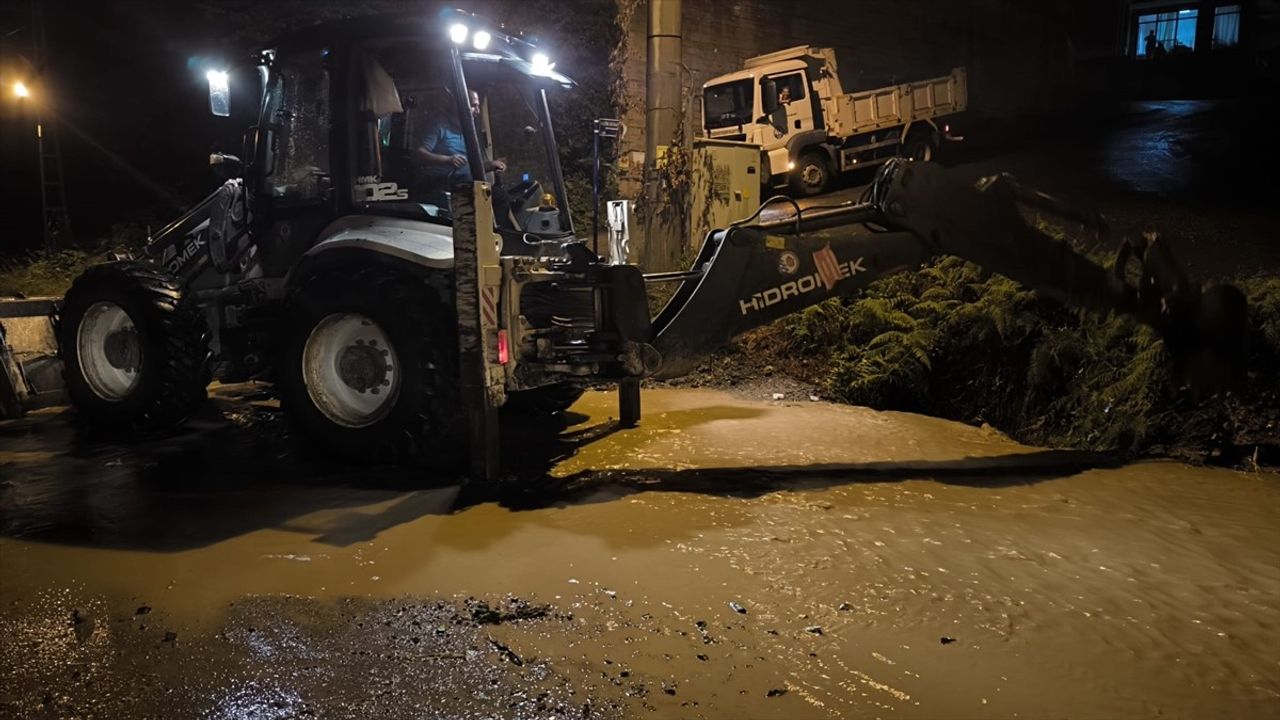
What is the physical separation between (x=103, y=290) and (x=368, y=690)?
5485 millimetres

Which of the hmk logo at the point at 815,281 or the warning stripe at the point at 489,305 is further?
the hmk logo at the point at 815,281

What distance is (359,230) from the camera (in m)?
6.00

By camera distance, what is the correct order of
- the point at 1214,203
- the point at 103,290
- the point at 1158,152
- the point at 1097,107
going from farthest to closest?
the point at 1097,107, the point at 1158,152, the point at 1214,203, the point at 103,290

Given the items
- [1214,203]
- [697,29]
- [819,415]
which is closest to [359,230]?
[819,415]

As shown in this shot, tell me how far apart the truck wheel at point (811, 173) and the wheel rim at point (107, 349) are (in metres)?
13.0

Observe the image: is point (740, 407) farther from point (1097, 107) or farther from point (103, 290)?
point (1097, 107)

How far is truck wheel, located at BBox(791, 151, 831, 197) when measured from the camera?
17.4 m

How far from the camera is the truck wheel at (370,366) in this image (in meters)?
5.57

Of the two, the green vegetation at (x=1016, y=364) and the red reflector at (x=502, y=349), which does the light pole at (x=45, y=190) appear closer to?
the green vegetation at (x=1016, y=364)

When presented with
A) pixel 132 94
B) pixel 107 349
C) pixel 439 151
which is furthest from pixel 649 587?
pixel 132 94

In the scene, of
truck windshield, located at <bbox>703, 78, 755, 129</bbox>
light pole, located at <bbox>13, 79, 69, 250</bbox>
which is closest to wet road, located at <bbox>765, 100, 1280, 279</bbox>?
truck windshield, located at <bbox>703, 78, 755, 129</bbox>

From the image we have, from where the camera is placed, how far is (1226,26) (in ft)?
118

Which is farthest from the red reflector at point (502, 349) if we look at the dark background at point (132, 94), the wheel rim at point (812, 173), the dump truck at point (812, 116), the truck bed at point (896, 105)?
the truck bed at point (896, 105)

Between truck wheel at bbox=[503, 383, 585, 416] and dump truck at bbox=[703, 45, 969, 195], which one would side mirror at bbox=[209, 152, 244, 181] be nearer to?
truck wheel at bbox=[503, 383, 585, 416]
